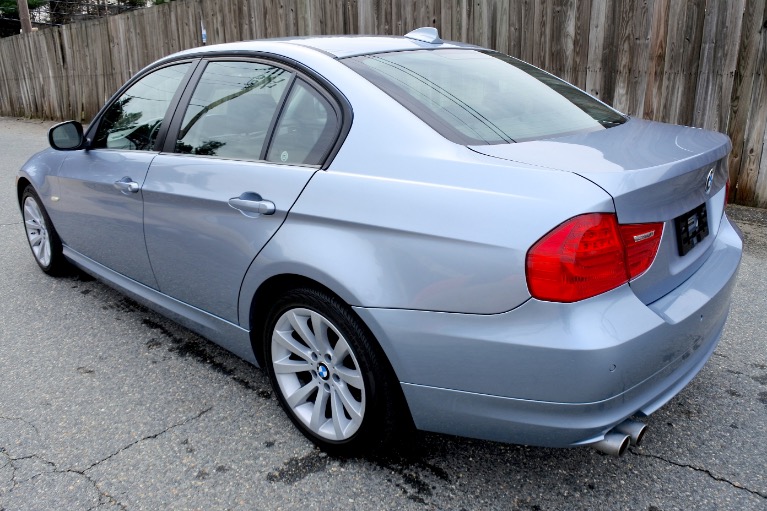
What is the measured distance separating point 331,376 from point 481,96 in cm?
130

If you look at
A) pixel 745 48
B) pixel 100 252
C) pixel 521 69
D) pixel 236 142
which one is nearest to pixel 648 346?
pixel 521 69

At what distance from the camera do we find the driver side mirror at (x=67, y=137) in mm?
3914

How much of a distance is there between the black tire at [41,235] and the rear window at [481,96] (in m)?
2.87

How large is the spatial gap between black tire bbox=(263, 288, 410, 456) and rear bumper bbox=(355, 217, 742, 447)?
4.2 inches

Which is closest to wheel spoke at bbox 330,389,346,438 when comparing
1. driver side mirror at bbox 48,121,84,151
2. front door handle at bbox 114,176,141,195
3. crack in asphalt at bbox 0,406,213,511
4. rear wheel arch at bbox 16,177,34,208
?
crack in asphalt at bbox 0,406,213,511

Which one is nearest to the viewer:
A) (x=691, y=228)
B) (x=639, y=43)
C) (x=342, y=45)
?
(x=691, y=228)

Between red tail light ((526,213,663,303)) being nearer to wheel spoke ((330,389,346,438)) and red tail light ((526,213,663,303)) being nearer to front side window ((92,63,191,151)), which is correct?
wheel spoke ((330,389,346,438))

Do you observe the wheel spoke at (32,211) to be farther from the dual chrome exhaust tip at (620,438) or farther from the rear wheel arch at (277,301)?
the dual chrome exhaust tip at (620,438)

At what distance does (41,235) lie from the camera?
15.5 feet

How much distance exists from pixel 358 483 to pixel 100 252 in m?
2.30

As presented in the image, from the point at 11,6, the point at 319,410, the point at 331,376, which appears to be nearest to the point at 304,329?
the point at 331,376

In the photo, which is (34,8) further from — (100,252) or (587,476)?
(587,476)

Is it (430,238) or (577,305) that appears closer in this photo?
(577,305)

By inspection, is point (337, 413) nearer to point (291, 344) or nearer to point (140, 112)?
point (291, 344)
